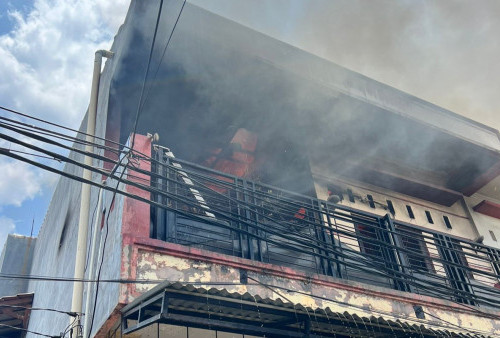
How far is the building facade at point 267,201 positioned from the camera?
5465mm

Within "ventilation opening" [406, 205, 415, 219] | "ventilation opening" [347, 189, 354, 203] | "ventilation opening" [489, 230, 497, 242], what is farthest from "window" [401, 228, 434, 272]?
"ventilation opening" [489, 230, 497, 242]

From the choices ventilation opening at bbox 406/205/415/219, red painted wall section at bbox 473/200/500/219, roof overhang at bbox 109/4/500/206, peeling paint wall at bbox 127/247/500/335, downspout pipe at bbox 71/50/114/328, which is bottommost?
peeling paint wall at bbox 127/247/500/335

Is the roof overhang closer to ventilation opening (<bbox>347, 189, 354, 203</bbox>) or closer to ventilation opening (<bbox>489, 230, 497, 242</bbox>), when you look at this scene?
ventilation opening (<bbox>347, 189, 354, 203</bbox>)

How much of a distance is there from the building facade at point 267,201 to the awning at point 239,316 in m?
0.02

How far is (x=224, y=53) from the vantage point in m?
9.28

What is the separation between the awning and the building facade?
22 millimetres

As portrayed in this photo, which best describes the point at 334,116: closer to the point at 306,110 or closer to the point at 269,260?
the point at 306,110

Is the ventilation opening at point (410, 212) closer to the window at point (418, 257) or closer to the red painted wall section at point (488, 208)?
the window at point (418, 257)

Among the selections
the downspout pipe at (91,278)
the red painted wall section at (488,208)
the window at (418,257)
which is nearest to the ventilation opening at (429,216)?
the window at (418,257)

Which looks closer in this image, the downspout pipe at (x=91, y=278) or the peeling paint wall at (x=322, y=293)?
the peeling paint wall at (x=322, y=293)

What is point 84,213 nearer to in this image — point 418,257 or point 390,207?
point 390,207

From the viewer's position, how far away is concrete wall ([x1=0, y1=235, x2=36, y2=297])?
1602 cm

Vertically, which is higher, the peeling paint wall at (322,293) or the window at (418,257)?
the window at (418,257)

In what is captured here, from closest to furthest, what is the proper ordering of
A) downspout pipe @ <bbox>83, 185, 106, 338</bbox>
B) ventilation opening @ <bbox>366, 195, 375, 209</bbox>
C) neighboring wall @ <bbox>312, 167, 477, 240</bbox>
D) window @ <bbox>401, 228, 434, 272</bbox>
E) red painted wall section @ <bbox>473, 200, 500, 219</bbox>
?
1. downspout pipe @ <bbox>83, 185, 106, 338</bbox>
2. window @ <bbox>401, 228, 434, 272</bbox>
3. neighboring wall @ <bbox>312, 167, 477, 240</bbox>
4. ventilation opening @ <bbox>366, 195, 375, 209</bbox>
5. red painted wall section @ <bbox>473, 200, 500, 219</bbox>
